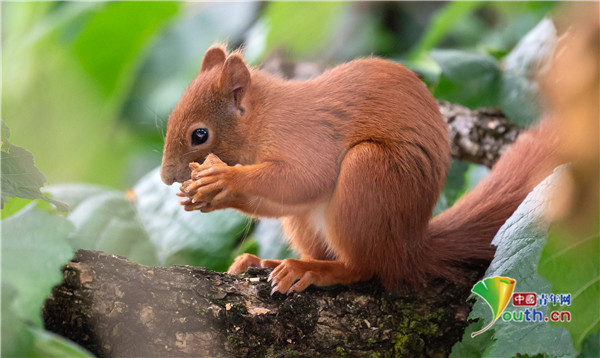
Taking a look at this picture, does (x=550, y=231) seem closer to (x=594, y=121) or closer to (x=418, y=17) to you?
(x=594, y=121)

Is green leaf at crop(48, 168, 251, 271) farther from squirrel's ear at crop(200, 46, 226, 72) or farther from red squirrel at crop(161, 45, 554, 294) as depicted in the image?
squirrel's ear at crop(200, 46, 226, 72)

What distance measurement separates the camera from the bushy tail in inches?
51.7

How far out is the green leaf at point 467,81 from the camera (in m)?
1.91

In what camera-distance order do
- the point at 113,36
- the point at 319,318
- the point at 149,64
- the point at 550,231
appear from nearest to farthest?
the point at 550,231 → the point at 319,318 → the point at 113,36 → the point at 149,64

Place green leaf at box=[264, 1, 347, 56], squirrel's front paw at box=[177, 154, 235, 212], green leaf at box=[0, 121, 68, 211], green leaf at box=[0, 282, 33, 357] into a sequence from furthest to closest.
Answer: green leaf at box=[264, 1, 347, 56] → squirrel's front paw at box=[177, 154, 235, 212] → green leaf at box=[0, 121, 68, 211] → green leaf at box=[0, 282, 33, 357]

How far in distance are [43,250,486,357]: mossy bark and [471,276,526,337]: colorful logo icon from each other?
15 centimetres

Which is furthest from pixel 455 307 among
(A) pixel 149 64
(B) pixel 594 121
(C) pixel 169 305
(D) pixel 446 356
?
(A) pixel 149 64

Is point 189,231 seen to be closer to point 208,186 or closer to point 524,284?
point 208,186

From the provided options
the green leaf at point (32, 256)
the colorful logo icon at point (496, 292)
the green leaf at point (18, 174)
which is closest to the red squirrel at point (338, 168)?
the colorful logo icon at point (496, 292)

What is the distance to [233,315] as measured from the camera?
1048 millimetres

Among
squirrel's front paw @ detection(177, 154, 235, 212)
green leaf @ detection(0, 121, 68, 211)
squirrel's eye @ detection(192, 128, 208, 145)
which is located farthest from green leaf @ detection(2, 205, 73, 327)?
squirrel's eye @ detection(192, 128, 208, 145)

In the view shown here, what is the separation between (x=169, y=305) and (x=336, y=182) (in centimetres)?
43

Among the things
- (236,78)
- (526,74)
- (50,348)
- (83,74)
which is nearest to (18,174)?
(50,348)

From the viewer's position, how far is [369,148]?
3.94 ft
